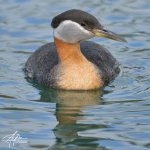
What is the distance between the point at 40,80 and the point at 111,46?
2286 millimetres

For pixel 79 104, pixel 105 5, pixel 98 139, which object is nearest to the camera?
pixel 98 139

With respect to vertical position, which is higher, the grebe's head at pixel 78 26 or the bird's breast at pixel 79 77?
the grebe's head at pixel 78 26

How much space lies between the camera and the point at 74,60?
14047mm

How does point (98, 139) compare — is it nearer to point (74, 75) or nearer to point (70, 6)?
point (74, 75)

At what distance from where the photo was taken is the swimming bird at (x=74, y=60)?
44.8 feet

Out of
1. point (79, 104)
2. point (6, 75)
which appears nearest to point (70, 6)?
point (6, 75)

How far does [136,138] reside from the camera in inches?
445

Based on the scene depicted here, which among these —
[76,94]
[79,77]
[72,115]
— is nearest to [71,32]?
[79,77]

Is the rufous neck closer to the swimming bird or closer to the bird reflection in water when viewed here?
the swimming bird

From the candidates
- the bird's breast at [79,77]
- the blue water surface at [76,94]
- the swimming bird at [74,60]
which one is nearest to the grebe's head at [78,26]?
the swimming bird at [74,60]

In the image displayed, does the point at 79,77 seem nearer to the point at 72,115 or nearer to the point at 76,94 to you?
the point at 76,94

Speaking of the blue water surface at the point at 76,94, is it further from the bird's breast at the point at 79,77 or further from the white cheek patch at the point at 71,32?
the white cheek patch at the point at 71,32

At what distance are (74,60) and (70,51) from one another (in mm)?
170

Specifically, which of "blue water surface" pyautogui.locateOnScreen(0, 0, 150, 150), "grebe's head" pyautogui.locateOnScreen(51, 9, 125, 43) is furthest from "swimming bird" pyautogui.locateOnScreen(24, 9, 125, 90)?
"blue water surface" pyautogui.locateOnScreen(0, 0, 150, 150)
